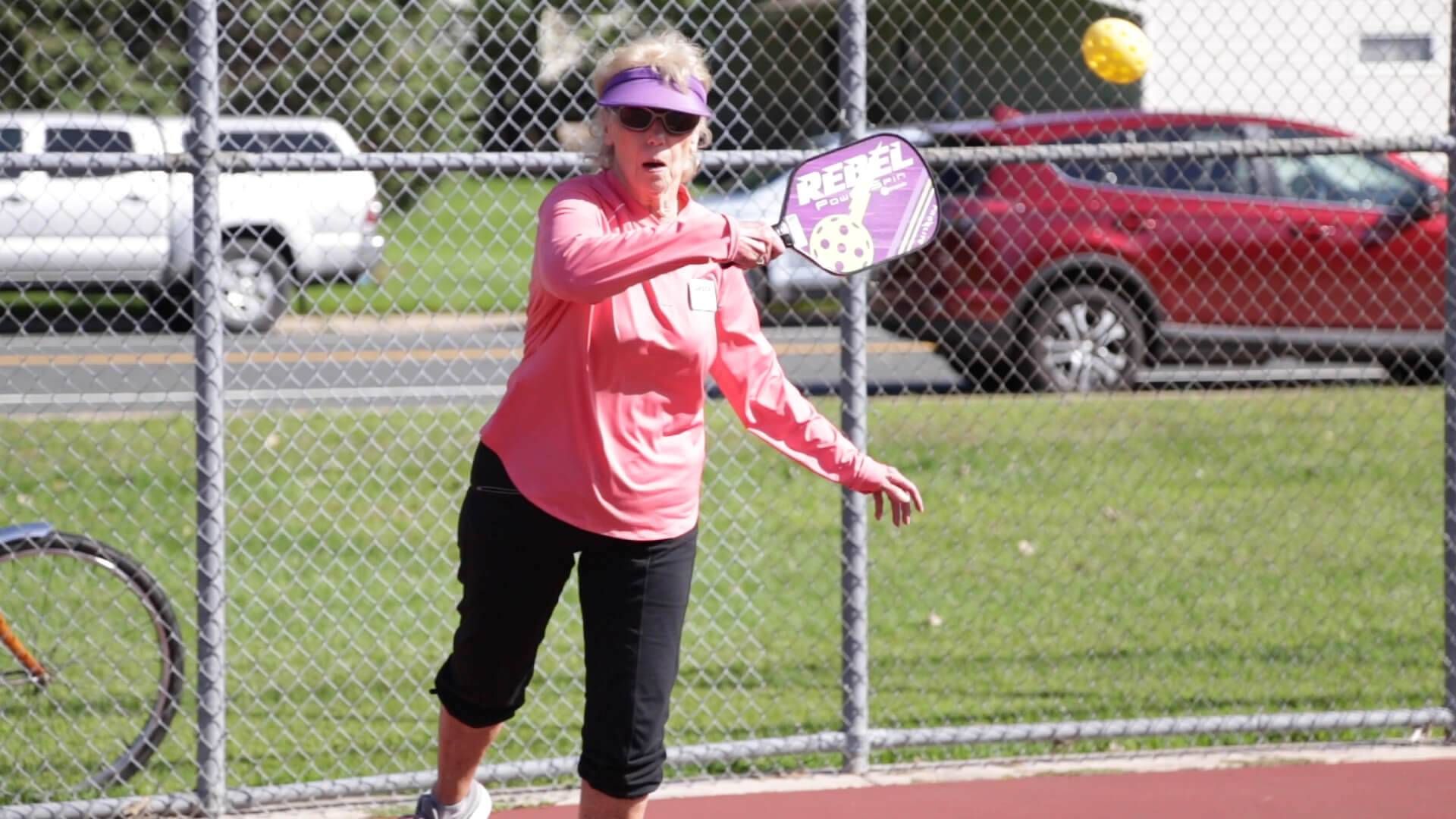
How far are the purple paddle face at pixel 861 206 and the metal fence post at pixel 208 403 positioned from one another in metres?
1.63

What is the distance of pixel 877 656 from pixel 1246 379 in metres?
4.29

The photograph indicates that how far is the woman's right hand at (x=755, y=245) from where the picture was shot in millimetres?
2975

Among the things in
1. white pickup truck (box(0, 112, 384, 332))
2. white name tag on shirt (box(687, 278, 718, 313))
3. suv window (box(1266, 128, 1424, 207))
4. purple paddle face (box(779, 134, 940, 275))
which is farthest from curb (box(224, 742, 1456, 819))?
suv window (box(1266, 128, 1424, 207))

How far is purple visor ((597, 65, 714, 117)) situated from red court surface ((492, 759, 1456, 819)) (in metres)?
1.99

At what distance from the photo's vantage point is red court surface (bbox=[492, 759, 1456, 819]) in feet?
14.3

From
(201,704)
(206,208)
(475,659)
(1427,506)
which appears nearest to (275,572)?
(201,704)

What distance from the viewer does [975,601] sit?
6.36 metres

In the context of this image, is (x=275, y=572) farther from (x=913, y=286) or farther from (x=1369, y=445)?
(x=1369, y=445)

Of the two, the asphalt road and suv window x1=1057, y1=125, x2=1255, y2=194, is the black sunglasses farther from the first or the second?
suv window x1=1057, y1=125, x2=1255, y2=194

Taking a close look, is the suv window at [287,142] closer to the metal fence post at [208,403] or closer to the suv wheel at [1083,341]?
the suv wheel at [1083,341]

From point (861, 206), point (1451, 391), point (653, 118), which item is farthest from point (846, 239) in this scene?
point (1451, 391)

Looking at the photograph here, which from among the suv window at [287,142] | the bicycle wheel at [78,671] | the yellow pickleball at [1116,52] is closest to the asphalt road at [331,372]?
the suv window at [287,142]

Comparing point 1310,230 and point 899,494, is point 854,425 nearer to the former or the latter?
point 899,494

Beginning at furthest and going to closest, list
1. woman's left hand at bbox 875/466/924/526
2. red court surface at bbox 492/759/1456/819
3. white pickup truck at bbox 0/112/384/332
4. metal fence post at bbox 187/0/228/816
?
1. white pickup truck at bbox 0/112/384/332
2. red court surface at bbox 492/759/1456/819
3. metal fence post at bbox 187/0/228/816
4. woman's left hand at bbox 875/466/924/526
